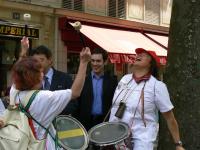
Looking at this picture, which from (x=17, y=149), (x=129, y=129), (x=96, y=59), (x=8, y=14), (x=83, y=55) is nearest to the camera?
(x=17, y=149)

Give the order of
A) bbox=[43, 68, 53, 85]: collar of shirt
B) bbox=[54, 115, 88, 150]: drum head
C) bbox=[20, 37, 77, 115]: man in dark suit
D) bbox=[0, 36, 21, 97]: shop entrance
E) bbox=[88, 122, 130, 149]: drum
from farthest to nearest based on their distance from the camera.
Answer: bbox=[0, 36, 21, 97]: shop entrance → bbox=[43, 68, 53, 85]: collar of shirt → bbox=[20, 37, 77, 115]: man in dark suit → bbox=[88, 122, 130, 149]: drum → bbox=[54, 115, 88, 150]: drum head

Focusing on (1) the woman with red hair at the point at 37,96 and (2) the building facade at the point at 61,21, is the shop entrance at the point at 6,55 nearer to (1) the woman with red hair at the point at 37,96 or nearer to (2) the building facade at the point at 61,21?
(2) the building facade at the point at 61,21

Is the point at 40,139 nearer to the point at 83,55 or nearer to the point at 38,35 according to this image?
the point at 83,55

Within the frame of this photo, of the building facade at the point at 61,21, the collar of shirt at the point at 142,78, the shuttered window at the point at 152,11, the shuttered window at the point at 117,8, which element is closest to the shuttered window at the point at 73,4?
the building facade at the point at 61,21

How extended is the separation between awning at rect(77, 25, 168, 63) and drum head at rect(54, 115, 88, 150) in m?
11.1

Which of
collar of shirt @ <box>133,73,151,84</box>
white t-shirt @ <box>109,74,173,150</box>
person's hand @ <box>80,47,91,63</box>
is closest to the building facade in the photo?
collar of shirt @ <box>133,73,151,84</box>

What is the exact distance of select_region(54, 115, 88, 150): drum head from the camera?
4.50 meters

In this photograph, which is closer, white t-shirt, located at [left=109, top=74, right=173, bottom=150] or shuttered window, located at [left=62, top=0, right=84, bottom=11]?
white t-shirt, located at [left=109, top=74, right=173, bottom=150]

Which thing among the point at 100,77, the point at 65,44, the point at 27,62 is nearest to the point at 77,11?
the point at 65,44

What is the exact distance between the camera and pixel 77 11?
17516 millimetres

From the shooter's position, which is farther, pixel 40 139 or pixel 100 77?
pixel 100 77

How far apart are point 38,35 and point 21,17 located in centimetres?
82

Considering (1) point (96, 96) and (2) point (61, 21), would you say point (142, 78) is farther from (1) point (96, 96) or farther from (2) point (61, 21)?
(2) point (61, 21)

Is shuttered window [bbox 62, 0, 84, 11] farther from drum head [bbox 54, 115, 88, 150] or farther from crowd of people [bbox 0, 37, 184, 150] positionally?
drum head [bbox 54, 115, 88, 150]
